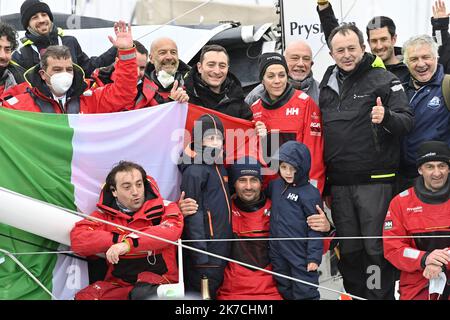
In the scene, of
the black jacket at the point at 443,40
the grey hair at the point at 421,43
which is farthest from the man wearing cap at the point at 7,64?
the black jacket at the point at 443,40

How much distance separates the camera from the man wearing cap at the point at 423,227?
626 centimetres

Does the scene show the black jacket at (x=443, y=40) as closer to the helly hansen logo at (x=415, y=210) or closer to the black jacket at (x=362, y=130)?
the black jacket at (x=362, y=130)

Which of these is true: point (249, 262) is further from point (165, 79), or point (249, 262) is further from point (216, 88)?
point (165, 79)

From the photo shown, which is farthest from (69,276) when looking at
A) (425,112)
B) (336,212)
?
(425,112)

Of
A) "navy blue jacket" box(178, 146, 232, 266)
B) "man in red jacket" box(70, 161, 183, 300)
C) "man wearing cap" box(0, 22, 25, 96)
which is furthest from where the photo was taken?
"man wearing cap" box(0, 22, 25, 96)

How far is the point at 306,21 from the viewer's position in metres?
9.38

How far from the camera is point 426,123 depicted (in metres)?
6.88

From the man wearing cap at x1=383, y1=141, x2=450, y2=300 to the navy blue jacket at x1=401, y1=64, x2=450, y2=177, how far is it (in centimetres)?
37

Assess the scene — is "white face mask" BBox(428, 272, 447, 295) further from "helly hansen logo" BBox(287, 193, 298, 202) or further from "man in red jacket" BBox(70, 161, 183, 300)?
"man in red jacket" BBox(70, 161, 183, 300)

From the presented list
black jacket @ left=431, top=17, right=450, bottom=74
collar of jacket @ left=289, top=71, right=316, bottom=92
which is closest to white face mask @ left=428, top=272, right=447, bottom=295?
collar of jacket @ left=289, top=71, right=316, bottom=92

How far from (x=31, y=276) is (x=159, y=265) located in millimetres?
746

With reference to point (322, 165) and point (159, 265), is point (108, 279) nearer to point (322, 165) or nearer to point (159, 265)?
point (159, 265)

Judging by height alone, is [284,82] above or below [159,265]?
above

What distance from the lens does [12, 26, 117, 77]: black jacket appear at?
7.98 metres
